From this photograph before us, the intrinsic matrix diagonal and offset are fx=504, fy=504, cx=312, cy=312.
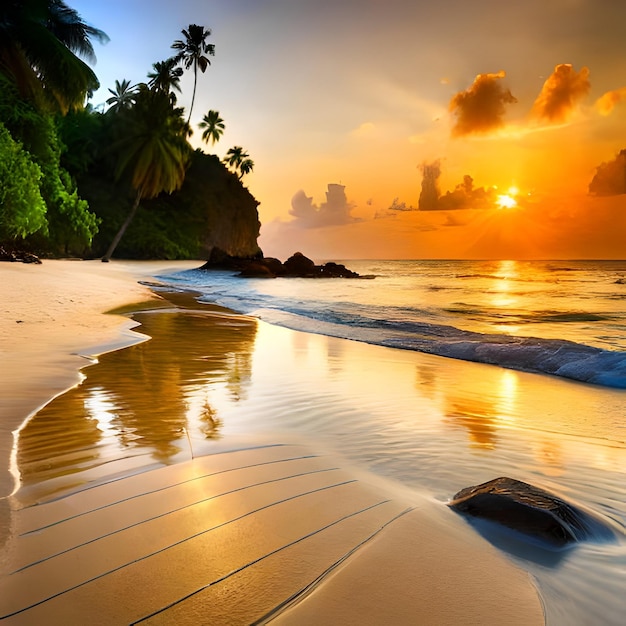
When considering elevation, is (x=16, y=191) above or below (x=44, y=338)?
above

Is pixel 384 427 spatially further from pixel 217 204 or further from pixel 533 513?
pixel 217 204

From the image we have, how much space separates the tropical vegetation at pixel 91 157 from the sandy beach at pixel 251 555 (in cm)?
2239

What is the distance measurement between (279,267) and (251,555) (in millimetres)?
39339

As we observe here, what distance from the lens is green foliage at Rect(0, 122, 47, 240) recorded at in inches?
810

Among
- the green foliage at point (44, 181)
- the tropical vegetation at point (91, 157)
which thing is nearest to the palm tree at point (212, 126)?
the tropical vegetation at point (91, 157)

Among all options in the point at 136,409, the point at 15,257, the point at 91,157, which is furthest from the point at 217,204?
the point at 136,409

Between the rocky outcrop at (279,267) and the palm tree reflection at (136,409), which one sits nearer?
the palm tree reflection at (136,409)

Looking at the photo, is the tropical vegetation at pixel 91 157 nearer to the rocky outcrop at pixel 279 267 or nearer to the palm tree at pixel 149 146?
the palm tree at pixel 149 146

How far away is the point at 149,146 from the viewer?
139ft

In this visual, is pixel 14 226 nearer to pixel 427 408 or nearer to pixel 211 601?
pixel 427 408

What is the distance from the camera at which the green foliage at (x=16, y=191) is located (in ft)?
67.5

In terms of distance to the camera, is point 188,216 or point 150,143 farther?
point 188,216

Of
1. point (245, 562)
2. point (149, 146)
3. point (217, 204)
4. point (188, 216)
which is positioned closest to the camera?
point (245, 562)

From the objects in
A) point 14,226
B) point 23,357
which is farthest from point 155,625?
point 14,226
